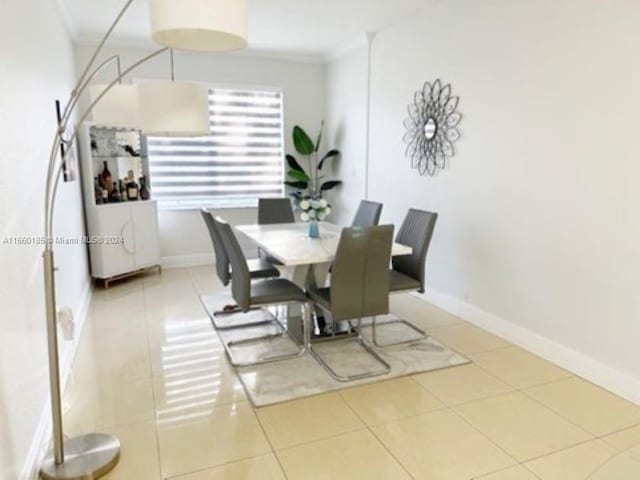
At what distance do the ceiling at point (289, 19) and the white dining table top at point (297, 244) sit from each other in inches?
76.7

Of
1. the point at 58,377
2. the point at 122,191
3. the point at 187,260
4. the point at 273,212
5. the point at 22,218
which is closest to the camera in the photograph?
the point at 58,377

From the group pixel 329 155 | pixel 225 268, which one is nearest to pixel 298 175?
pixel 329 155

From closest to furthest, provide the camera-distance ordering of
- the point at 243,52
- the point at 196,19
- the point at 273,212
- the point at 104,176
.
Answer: the point at 196,19 < the point at 273,212 < the point at 104,176 < the point at 243,52

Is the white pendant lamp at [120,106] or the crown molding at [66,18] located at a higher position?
the crown molding at [66,18]

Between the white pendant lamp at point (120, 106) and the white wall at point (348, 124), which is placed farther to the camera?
the white wall at point (348, 124)

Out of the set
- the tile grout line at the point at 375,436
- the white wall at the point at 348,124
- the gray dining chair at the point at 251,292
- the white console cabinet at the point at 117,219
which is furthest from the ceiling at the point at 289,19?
the tile grout line at the point at 375,436

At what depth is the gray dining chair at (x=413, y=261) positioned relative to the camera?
3.38m

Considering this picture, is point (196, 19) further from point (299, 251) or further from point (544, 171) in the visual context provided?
point (544, 171)

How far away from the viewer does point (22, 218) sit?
210cm

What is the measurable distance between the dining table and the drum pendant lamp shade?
3.31 ft

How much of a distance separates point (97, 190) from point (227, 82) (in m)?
2.06

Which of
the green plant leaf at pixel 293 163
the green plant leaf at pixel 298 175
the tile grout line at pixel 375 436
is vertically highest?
the green plant leaf at pixel 293 163

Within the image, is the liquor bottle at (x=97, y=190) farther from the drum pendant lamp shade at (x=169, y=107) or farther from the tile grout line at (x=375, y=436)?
the tile grout line at (x=375, y=436)

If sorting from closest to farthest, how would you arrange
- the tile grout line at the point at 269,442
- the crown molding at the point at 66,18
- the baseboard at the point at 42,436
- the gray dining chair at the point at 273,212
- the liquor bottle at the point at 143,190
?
the baseboard at the point at 42,436
the tile grout line at the point at 269,442
the crown molding at the point at 66,18
the gray dining chair at the point at 273,212
the liquor bottle at the point at 143,190
